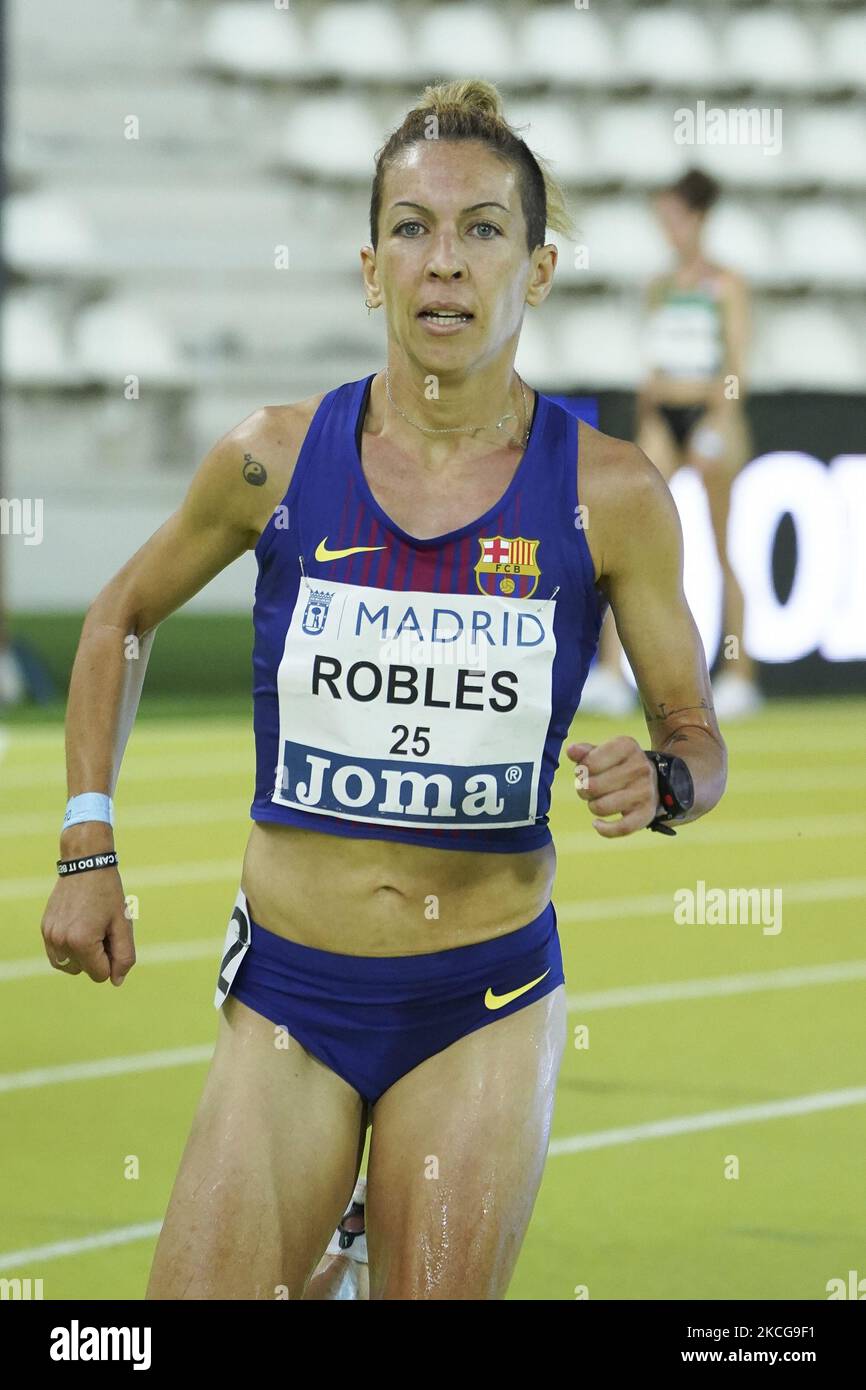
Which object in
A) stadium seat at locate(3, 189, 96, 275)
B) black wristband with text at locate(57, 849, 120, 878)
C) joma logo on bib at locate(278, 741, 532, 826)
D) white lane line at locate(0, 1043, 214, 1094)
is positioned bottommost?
white lane line at locate(0, 1043, 214, 1094)

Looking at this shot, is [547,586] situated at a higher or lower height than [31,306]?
lower

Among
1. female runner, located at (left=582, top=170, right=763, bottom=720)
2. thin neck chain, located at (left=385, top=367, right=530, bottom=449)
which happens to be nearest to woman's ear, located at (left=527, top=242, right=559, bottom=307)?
thin neck chain, located at (left=385, top=367, right=530, bottom=449)

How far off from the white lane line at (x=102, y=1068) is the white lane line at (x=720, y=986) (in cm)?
121

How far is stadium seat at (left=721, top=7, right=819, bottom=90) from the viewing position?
20.8 meters

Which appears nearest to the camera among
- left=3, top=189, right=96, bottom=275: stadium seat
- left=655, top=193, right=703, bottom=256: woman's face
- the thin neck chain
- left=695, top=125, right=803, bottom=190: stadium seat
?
the thin neck chain

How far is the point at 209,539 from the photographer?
11.6 ft

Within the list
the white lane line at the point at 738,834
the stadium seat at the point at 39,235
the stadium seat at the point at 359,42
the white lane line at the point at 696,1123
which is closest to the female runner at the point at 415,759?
the white lane line at the point at 696,1123

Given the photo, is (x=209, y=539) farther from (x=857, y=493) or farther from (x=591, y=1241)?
(x=857, y=493)

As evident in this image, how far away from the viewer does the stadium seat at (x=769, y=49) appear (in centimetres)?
2078

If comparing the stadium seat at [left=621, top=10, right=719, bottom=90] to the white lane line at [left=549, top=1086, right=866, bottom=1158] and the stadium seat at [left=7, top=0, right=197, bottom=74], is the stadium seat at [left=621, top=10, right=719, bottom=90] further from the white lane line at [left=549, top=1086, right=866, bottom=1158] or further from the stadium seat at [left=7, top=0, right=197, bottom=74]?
the white lane line at [left=549, top=1086, right=866, bottom=1158]

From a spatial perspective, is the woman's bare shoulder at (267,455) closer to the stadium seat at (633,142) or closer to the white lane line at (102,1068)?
the white lane line at (102,1068)

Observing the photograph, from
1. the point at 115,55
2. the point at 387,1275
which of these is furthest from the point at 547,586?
the point at 115,55

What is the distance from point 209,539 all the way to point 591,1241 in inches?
78.8

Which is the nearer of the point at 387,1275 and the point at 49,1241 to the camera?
the point at 387,1275
